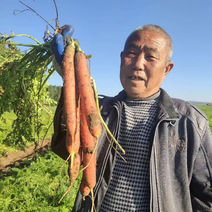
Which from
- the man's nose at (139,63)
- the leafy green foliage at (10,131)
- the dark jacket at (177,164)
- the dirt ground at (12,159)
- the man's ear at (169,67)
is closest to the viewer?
the dark jacket at (177,164)

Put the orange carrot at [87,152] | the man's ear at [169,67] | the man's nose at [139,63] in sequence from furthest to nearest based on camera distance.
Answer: the man's ear at [169,67] → the man's nose at [139,63] → the orange carrot at [87,152]

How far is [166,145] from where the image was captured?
168cm

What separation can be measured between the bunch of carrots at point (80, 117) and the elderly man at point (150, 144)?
0.18 m

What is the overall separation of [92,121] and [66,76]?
49cm

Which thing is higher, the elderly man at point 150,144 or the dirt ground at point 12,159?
the elderly man at point 150,144

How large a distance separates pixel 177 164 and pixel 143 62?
40.0 inches

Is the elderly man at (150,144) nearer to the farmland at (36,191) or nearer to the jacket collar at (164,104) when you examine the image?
the jacket collar at (164,104)

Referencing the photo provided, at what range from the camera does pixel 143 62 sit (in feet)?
6.23

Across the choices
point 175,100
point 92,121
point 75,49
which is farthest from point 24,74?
point 175,100

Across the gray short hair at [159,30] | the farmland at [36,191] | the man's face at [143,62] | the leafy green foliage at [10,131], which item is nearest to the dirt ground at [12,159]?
the leafy green foliage at [10,131]

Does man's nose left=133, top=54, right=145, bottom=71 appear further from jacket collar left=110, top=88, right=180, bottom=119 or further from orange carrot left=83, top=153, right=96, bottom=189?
orange carrot left=83, top=153, right=96, bottom=189

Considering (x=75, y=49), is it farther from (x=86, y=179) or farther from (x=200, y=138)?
(x=200, y=138)

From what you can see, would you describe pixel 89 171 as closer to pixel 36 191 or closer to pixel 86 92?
pixel 86 92

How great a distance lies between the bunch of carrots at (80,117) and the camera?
65.7 inches
